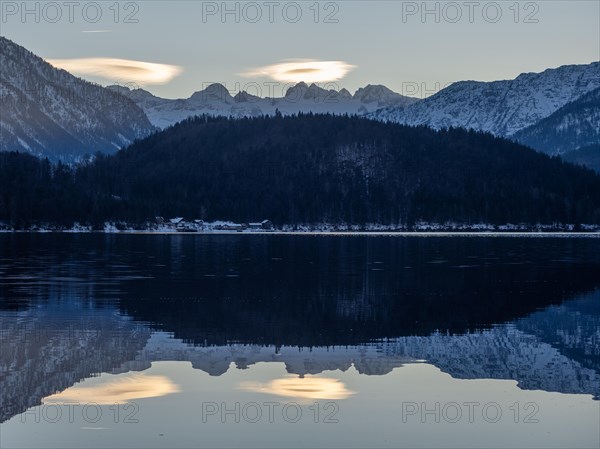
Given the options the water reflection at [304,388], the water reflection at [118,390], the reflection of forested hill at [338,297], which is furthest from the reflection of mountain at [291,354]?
the reflection of forested hill at [338,297]

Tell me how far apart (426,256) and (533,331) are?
70.0 meters

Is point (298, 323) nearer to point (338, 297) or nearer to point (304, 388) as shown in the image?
point (338, 297)

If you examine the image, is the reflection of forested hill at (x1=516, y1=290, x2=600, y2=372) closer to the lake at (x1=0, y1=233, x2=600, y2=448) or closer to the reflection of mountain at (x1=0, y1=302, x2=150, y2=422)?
the lake at (x1=0, y1=233, x2=600, y2=448)

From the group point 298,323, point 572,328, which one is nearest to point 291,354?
point 298,323

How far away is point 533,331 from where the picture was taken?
158ft

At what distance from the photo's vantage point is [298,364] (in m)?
38.3

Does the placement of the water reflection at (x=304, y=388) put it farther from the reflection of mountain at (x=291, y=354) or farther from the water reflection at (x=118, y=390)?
the water reflection at (x=118, y=390)

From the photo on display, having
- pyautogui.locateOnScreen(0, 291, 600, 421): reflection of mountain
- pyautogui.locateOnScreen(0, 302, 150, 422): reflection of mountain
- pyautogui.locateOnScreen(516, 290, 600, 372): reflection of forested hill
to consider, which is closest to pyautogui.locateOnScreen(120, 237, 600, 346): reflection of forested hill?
pyautogui.locateOnScreen(516, 290, 600, 372): reflection of forested hill

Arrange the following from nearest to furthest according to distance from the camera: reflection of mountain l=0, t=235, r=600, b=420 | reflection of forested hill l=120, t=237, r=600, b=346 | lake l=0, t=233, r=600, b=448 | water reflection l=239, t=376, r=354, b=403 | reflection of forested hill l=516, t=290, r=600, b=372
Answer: lake l=0, t=233, r=600, b=448
water reflection l=239, t=376, r=354, b=403
reflection of mountain l=0, t=235, r=600, b=420
reflection of forested hill l=516, t=290, r=600, b=372
reflection of forested hill l=120, t=237, r=600, b=346

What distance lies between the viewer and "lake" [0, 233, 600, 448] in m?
28.0

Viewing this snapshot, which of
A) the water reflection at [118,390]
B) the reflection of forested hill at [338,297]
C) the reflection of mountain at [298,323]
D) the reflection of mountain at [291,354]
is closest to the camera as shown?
the water reflection at [118,390]

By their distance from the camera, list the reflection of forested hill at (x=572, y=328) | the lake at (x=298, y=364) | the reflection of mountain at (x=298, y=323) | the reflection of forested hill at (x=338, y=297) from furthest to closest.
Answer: the reflection of forested hill at (x=338, y=297) → the reflection of forested hill at (x=572, y=328) → the reflection of mountain at (x=298, y=323) → the lake at (x=298, y=364)

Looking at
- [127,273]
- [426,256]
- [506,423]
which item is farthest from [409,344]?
[426,256]

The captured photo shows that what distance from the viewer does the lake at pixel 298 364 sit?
28.0m
